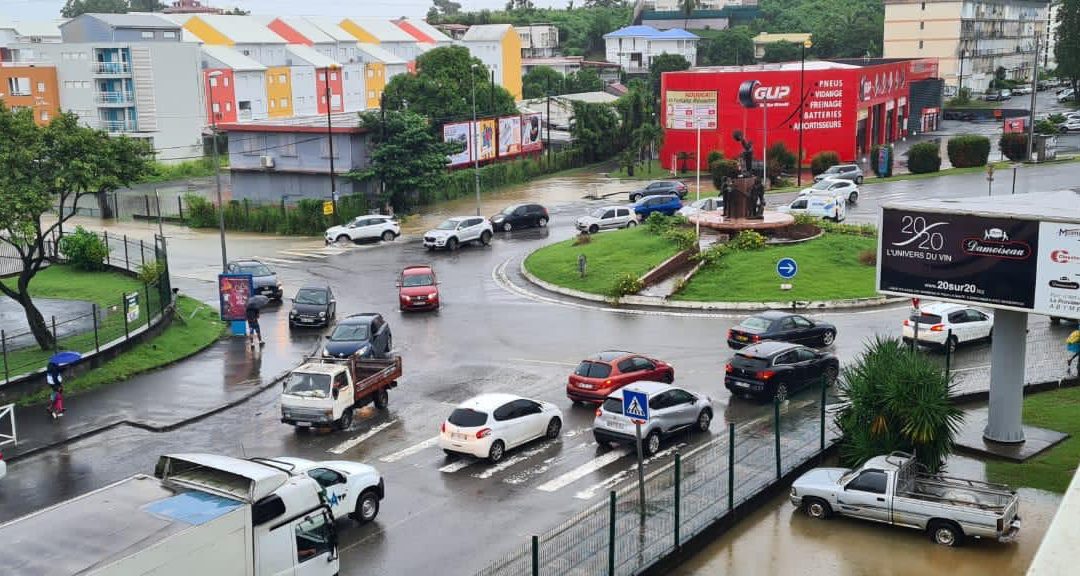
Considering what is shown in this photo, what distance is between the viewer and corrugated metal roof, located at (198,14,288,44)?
113 metres

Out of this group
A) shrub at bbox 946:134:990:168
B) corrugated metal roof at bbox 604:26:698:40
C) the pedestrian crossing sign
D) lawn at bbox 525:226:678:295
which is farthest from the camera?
corrugated metal roof at bbox 604:26:698:40

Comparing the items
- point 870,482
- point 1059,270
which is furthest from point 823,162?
point 870,482

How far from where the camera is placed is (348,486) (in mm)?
18562

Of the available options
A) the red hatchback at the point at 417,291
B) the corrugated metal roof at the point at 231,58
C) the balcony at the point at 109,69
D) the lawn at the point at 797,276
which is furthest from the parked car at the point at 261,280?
the corrugated metal roof at the point at 231,58

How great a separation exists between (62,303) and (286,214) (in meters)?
20.3

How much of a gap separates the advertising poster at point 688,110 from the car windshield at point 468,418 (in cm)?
5543

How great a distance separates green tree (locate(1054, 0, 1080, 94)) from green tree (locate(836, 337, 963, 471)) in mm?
98625

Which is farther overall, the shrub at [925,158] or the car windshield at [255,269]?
the shrub at [925,158]

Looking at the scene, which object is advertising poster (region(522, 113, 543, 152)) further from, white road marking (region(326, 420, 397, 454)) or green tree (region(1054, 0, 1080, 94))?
green tree (region(1054, 0, 1080, 94))

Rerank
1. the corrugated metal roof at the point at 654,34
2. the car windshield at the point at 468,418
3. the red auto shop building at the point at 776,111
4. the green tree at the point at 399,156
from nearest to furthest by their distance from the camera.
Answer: the car windshield at the point at 468,418, the green tree at the point at 399,156, the red auto shop building at the point at 776,111, the corrugated metal roof at the point at 654,34

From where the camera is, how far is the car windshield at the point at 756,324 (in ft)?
96.9

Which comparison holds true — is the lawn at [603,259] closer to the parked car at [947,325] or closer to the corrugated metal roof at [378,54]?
the parked car at [947,325]

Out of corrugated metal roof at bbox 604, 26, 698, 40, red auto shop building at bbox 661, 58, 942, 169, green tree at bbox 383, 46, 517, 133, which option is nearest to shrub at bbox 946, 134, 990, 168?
red auto shop building at bbox 661, 58, 942, 169

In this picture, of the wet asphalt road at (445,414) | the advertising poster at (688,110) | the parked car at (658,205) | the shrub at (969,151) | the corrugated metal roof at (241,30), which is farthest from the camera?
the corrugated metal roof at (241,30)
